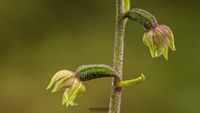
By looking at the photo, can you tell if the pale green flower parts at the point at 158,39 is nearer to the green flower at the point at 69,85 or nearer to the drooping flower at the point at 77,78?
the drooping flower at the point at 77,78

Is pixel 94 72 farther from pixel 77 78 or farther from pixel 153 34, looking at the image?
pixel 153 34

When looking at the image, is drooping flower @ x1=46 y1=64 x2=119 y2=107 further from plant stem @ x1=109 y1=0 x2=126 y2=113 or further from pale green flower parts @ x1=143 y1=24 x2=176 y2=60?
pale green flower parts @ x1=143 y1=24 x2=176 y2=60

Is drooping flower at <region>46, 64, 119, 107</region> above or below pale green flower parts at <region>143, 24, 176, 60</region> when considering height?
below

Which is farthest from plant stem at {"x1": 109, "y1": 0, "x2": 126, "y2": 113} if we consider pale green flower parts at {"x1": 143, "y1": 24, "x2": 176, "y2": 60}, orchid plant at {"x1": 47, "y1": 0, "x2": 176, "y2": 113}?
pale green flower parts at {"x1": 143, "y1": 24, "x2": 176, "y2": 60}

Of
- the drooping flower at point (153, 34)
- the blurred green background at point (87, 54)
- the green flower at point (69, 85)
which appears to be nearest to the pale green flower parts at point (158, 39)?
the drooping flower at point (153, 34)

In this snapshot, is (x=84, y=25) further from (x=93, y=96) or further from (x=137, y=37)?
(x=93, y=96)

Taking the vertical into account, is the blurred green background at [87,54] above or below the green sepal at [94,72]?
above
